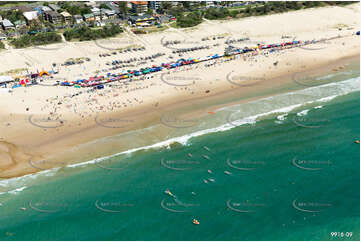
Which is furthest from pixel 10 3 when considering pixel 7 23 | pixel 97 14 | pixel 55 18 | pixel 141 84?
pixel 141 84

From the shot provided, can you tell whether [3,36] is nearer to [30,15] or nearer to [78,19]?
[30,15]

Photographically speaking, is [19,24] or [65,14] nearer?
[19,24]

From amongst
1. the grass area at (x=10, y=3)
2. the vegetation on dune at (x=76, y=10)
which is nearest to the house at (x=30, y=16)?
the vegetation on dune at (x=76, y=10)

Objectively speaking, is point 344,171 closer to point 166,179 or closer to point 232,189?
point 232,189

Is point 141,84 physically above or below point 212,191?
above

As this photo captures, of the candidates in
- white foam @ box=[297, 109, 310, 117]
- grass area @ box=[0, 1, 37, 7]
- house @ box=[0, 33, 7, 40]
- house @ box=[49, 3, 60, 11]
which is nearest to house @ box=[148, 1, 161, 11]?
house @ box=[49, 3, 60, 11]

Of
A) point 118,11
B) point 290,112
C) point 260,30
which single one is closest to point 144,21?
point 118,11

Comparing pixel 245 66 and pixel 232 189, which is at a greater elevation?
pixel 245 66
